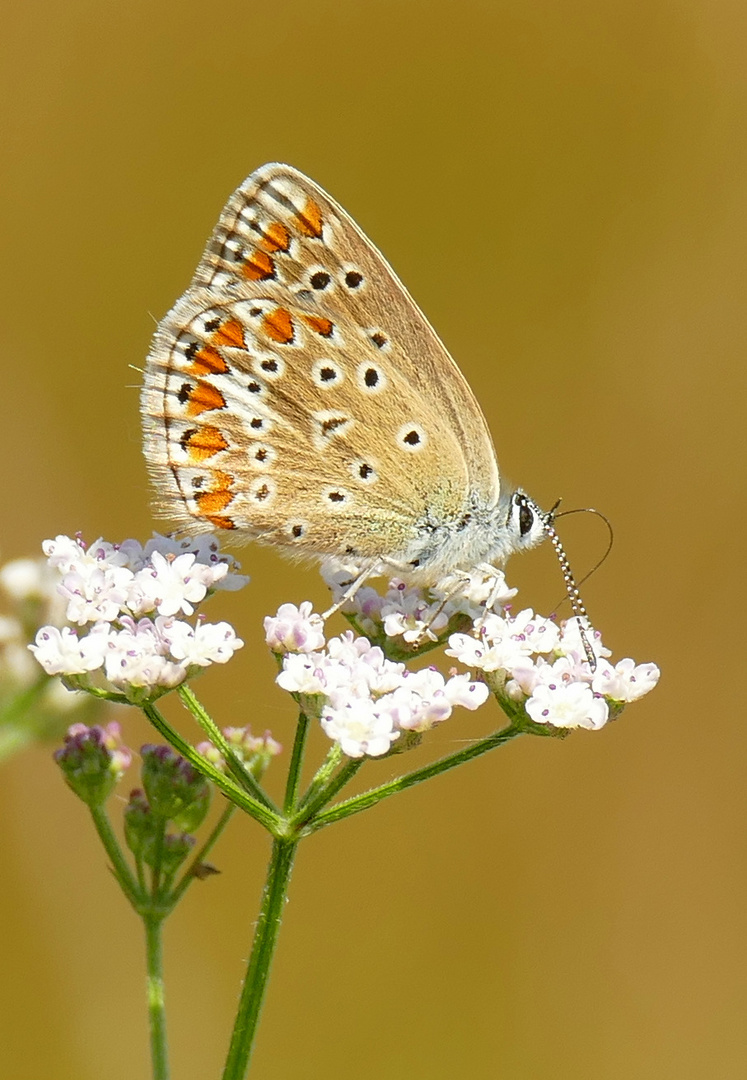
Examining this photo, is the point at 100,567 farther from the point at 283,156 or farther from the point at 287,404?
the point at 283,156

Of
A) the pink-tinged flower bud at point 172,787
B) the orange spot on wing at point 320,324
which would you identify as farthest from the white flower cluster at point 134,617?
the orange spot on wing at point 320,324

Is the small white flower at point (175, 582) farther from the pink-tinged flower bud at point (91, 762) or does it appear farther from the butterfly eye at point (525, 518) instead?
the butterfly eye at point (525, 518)

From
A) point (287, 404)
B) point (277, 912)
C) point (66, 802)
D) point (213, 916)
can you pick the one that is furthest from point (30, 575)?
point (213, 916)

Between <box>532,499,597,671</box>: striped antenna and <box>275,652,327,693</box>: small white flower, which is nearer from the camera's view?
<box>275,652,327,693</box>: small white flower

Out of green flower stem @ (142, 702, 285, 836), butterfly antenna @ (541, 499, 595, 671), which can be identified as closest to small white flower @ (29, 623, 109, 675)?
green flower stem @ (142, 702, 285, 836)

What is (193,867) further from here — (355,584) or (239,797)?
(355,584)

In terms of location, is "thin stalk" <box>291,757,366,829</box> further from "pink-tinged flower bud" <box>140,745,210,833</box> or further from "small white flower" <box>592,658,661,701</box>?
"small white flower" <box>592,658,661,701</box>
